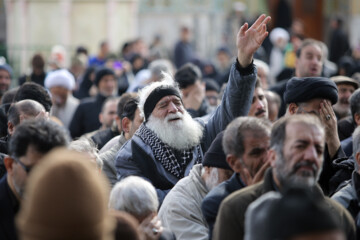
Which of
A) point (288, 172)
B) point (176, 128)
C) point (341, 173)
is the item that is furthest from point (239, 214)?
point (176, 128)

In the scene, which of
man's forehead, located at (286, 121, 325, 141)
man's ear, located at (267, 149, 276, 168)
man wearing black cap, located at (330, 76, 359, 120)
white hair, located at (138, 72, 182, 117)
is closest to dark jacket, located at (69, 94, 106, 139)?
man wearing black cap, located at (330, 76, 359, 120)

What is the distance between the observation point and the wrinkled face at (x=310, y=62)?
10.3m

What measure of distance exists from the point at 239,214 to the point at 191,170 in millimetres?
1428

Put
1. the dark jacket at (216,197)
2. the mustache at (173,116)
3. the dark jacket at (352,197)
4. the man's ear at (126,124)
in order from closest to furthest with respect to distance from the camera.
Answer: the dark jacket at (216,197), the dark jacket at (352,197), the mustache at (173,116), the man's ear at (126,124)

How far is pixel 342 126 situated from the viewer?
8.76m

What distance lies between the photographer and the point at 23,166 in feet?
16.8

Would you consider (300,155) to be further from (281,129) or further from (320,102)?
(320,102)

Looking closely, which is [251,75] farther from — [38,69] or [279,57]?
[279,57]

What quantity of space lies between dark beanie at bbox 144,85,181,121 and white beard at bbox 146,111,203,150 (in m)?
0.09

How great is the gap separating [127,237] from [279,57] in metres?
17.0

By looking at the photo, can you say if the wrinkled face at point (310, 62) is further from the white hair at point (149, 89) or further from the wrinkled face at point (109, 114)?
the white hair at point (149, 89)

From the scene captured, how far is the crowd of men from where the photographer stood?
336 cm

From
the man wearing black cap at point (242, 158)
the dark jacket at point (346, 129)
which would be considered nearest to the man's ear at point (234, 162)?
the man wearing black cap at point (242, 158)

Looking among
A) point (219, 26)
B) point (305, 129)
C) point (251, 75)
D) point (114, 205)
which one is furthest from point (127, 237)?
point (219, 26)
